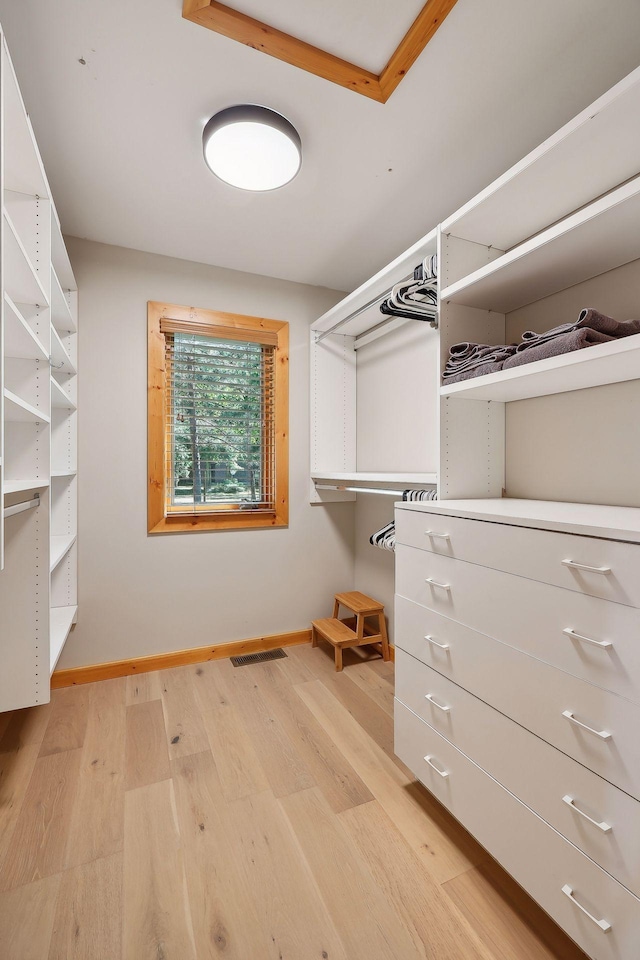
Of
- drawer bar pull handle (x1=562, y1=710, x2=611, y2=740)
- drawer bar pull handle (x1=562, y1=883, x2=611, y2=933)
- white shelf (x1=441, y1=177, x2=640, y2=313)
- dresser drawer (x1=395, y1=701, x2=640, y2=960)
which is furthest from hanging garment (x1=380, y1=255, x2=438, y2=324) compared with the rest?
drawer bar pull handle (x1=562, y1=883, x2=611, y2=933)

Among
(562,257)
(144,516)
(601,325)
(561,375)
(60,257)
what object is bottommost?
(144,516)

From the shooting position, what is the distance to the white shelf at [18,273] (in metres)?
1.22

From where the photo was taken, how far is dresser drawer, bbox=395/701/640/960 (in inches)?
35.9

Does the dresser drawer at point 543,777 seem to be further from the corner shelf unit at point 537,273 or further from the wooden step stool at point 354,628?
the wooden step stool at point 354,628

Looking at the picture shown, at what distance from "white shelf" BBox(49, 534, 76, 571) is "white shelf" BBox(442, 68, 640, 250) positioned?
6.66 ft

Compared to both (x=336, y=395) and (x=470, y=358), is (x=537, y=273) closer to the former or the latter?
(x=470, y=358)

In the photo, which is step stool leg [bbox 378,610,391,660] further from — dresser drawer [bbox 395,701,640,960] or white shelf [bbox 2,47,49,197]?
white shelf [bbox 2,47,49,197]

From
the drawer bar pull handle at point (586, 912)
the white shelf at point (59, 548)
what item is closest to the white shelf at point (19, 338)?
the white shelf at point (59, 548)

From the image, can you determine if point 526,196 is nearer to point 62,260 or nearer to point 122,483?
point 62,260

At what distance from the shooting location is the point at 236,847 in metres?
1.40

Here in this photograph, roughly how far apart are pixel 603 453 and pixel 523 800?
106 centimetres

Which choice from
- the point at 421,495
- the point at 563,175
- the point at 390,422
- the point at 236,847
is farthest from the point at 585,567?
the point at 390,422

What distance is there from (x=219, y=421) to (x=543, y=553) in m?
2.18

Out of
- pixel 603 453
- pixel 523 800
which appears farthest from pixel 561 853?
pixel 603 453
